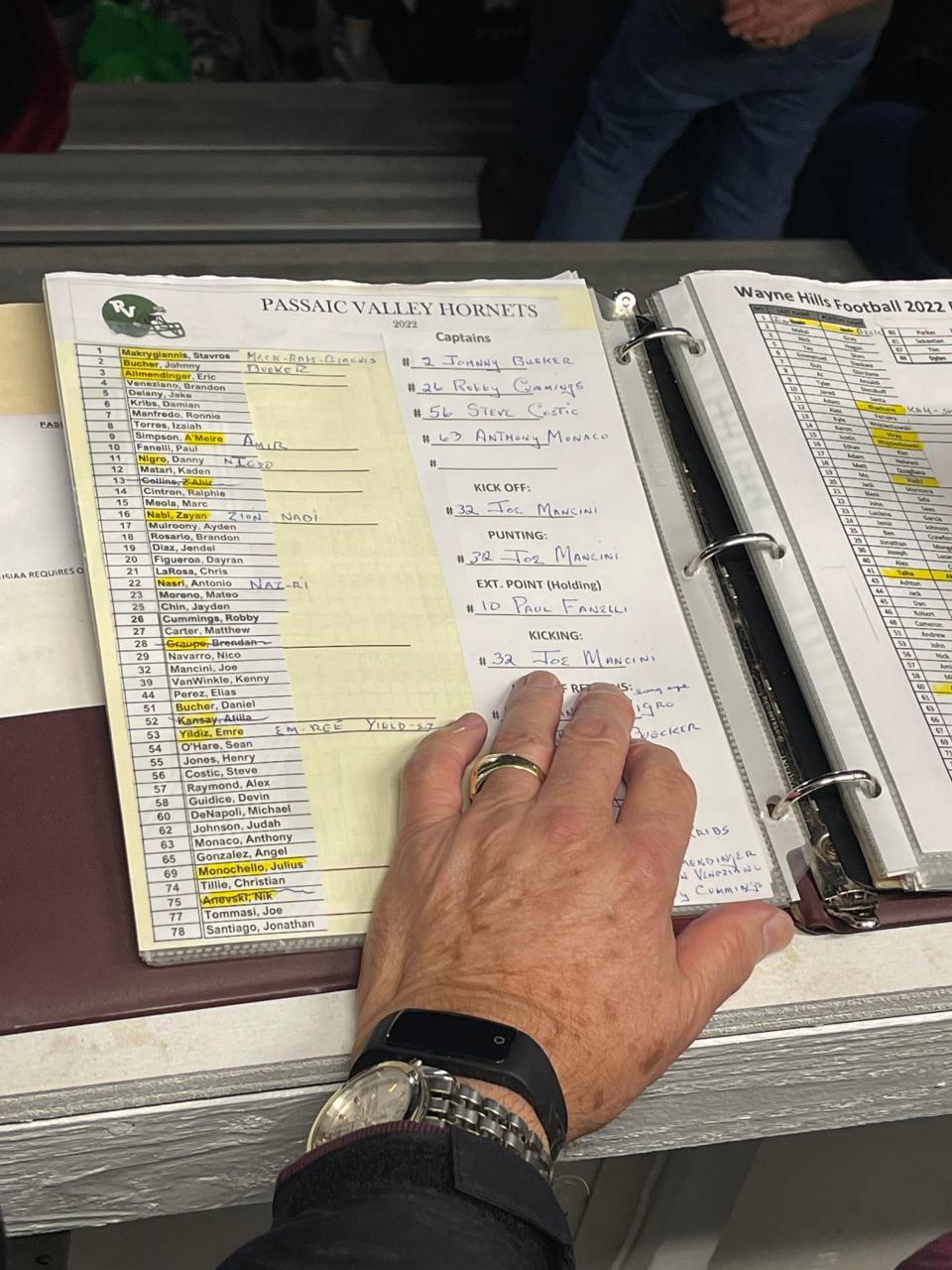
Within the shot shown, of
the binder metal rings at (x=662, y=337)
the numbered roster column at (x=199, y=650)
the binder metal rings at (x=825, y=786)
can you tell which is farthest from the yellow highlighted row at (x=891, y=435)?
the numbered roster column at (x=199, y=650)

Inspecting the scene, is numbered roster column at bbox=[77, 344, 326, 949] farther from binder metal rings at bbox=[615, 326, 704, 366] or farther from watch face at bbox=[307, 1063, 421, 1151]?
binder metal rings at bbox=[615, 326, 704, 366]

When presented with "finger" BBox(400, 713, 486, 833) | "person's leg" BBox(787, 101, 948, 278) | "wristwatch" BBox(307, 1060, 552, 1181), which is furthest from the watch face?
"person's leg" BBox(787, 101, 948, 278)

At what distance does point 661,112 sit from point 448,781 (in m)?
0.83

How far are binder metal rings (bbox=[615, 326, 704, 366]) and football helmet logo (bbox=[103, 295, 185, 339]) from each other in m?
0.25

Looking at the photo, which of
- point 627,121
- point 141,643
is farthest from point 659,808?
point 627,121

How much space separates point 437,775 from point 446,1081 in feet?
0.43

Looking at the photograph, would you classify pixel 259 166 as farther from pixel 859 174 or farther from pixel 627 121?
pixel 859 174

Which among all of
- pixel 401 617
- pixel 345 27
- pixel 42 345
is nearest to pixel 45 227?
pixel 345 27

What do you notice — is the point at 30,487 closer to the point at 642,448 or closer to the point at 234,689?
the point at 234,689

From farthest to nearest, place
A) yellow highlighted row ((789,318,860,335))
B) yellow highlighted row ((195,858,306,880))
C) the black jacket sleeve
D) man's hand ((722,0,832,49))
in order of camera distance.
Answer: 1. man's hand ((722,0,832,49))
2. yellow highlighted row ((789,318,860,335))
3. yellow highlighted row ((195,858,306,880))
4. the black jacket sleeve

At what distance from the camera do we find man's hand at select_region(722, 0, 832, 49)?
1.08 m

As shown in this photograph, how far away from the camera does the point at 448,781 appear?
538mm

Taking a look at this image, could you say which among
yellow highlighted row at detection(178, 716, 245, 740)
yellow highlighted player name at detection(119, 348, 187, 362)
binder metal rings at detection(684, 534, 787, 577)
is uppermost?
yellow highlighted player name at detection(119, 348, 187, 362)

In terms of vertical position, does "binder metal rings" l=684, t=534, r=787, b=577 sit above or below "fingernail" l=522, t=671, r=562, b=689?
above
